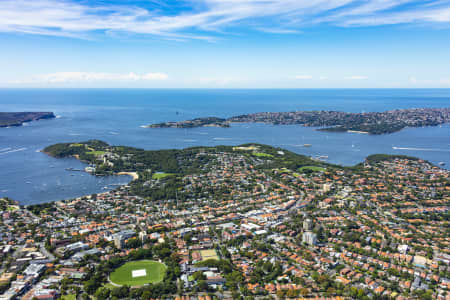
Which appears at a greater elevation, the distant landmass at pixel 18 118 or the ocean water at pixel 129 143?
the distant landmass at pixel 18 118

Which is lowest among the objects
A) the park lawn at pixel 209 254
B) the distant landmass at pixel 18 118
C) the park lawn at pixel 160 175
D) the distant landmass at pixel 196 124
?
the park lawn at pixel 209 254

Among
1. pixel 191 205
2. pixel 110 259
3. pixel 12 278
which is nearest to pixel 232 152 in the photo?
pixel 191 205

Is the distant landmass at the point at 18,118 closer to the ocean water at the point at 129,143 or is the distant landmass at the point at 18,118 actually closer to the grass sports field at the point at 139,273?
the ocean water at the point at 129,143

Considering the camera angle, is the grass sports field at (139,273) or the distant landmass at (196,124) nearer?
the grass sports field at (139,273)

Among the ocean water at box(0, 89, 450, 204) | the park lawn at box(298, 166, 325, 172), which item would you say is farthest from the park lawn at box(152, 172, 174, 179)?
the park lawn at box(298, 166, 325, 172)

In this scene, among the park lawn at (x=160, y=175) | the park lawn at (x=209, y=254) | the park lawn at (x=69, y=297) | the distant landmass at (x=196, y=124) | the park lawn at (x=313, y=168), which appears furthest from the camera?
the distant landmass at (x=196, y=124)

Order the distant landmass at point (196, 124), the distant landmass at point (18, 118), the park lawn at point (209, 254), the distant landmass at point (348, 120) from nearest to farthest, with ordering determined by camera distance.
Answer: the park lawn at point (209, 254) → the distant landmass at point (348, 120) → the distant landmass at point (196, 124) → the distant landmass at point (18, 118)

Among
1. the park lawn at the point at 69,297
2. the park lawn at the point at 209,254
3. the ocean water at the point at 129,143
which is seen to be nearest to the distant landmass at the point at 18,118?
the ocean water at the point at 129,143

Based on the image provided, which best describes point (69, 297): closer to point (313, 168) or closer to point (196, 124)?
point (313, 168)
